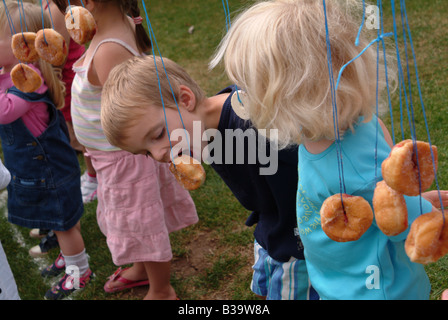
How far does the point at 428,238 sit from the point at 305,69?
432 millimetres

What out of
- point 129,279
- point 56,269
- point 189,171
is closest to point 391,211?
point 189,171

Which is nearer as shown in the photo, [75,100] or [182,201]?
[75,100]

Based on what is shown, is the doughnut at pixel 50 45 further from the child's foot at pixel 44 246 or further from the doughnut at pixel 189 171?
the child's foot at pixel 44 246

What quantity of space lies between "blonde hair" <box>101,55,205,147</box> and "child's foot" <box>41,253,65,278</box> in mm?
1381

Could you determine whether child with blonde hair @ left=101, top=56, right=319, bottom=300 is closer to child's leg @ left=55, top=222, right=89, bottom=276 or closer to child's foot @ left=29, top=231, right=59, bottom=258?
child's leg @ left=55, top=222, right=89, bottom=276

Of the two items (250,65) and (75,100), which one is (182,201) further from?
(250,65)

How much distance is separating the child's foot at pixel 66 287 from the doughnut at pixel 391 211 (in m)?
2.01

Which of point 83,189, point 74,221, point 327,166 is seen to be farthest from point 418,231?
point 83,189

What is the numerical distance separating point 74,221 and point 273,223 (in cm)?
122

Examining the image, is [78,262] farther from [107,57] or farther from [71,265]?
[107,57]

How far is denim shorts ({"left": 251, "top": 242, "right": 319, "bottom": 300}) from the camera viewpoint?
1.79 m

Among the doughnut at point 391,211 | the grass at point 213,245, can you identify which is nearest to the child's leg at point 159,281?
the grass at point 213,245

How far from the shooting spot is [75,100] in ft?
7.14

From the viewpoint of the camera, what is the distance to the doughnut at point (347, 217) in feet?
3.48
